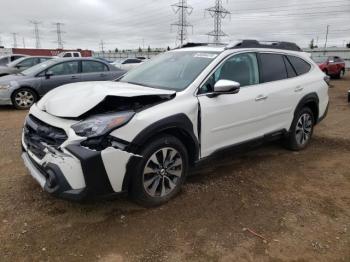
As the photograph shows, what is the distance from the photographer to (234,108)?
4242 mm

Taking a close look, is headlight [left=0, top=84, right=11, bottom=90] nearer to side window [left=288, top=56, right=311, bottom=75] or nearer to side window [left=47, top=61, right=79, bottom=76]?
side window [left=47, top=61, right=79, bottom=76]

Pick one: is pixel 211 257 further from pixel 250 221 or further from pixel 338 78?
pixel 338 78

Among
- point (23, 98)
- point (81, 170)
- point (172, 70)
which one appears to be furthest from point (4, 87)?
point (81, 170)

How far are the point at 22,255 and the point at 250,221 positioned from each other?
210 cm

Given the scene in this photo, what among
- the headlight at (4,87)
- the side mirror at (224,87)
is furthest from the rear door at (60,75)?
the side mirror at (224,87)

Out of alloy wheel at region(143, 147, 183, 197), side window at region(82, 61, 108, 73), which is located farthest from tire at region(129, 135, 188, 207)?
side window at region(82, 61, 108, 73)

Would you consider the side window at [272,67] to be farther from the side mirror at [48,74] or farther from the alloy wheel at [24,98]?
the alloy wheel at [24,98]

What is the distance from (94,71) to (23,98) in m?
2.13

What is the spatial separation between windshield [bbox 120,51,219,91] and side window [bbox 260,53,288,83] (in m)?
0.88

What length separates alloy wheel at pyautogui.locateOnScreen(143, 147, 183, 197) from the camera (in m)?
3.55

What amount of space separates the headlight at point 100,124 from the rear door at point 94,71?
24.0ft

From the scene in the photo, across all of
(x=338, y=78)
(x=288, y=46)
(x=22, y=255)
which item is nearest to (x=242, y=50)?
(x=288, y=46)

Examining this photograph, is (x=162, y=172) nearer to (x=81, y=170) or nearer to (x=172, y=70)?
(x=81, y=170)

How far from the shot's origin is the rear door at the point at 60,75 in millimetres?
9859
